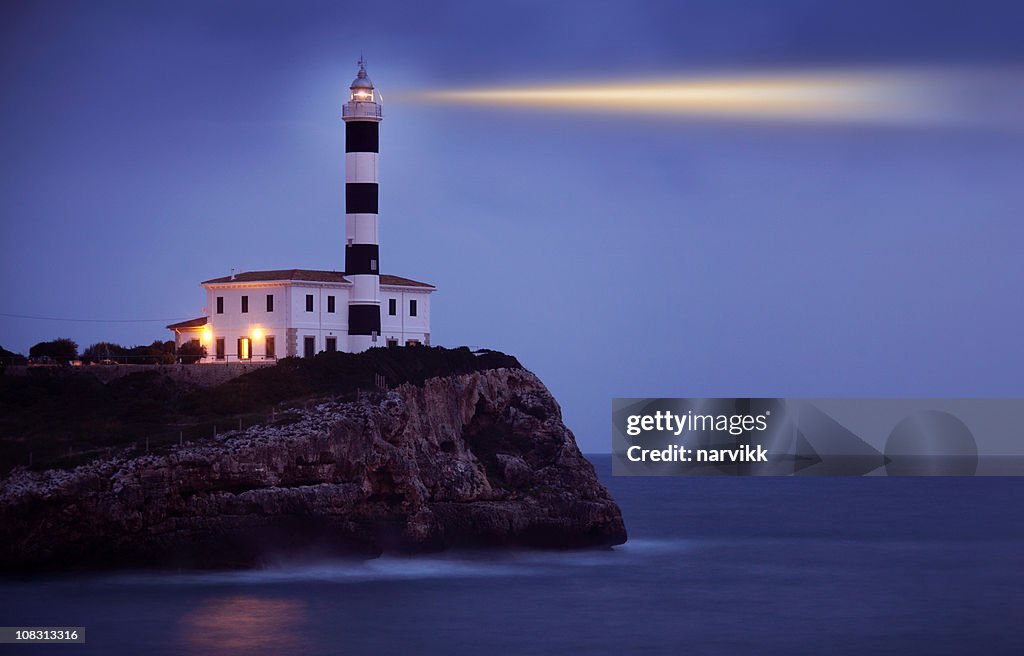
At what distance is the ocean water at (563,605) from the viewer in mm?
38719

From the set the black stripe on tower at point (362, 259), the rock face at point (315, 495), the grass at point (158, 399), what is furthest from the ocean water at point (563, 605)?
the black stripe on tower at point (362, 259)

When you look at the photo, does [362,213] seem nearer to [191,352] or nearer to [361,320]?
[361,320]

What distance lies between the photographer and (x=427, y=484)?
4844 cm

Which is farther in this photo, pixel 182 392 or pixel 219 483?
pixel 182 392

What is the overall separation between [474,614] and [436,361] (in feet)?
41.6

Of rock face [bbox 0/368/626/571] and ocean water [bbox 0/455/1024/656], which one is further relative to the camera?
rock face [bbox 0/368/626/571]

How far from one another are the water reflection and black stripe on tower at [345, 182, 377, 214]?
17.8 metres

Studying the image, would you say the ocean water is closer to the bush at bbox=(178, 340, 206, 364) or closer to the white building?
the white building

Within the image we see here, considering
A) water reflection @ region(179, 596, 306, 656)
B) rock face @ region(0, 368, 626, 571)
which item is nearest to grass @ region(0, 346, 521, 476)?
rock face @ region(0, 368, 626, 571)

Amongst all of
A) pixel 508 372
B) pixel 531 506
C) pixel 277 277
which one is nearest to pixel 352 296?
pixel 277 277

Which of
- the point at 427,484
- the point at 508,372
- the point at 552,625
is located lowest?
the point at 552,625

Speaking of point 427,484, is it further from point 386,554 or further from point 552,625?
point 552,625

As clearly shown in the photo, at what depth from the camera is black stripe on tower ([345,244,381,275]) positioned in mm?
57031

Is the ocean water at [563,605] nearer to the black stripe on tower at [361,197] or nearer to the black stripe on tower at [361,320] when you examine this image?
the black stripe on tower at [361,320]
